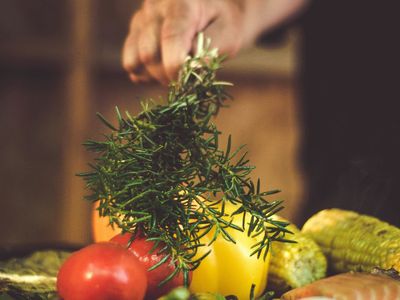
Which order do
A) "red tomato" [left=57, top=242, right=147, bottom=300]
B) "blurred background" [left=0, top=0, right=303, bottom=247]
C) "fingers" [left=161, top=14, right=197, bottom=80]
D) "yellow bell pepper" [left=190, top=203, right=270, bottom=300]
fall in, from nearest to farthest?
"red tomato" [left=57, top=242, right=147, bottom=300] → "yellow bell pepper" [left=190, top=203, right=270, bottom=300] → "fingers" [left=161, top=14, right=197, bottom=80] → "blurred background" [left=0, top=0, right=303, bottom=247]

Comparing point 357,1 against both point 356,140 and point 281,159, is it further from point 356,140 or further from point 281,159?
point 281,159

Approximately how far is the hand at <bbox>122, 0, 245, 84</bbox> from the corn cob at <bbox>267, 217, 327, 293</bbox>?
0.90 feet

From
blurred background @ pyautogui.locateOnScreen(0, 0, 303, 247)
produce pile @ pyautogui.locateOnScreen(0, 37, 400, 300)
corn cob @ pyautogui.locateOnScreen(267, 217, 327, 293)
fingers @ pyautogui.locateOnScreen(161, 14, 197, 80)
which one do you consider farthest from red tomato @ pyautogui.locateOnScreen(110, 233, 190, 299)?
blurred background @ pyautogui.locateOnScreen(0, 0, 303, 247)

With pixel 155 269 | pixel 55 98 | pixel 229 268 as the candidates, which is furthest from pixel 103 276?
pixel 55 98

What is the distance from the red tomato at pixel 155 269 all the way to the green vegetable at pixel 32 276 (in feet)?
0.32

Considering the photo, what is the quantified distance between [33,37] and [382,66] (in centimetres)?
126


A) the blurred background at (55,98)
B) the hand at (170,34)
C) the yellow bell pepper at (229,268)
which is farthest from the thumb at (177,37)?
the blurred background at (55,98)

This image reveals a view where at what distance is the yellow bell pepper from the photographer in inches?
27.2

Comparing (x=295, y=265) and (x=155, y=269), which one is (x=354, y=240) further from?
(x=155, y=269)

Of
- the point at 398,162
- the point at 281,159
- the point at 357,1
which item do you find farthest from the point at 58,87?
the point at 398,162

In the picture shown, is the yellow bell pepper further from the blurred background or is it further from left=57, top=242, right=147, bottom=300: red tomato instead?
the blurred background

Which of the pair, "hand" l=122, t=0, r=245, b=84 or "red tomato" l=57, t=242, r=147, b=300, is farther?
"hand" l=122, t=0, r=245, b=84

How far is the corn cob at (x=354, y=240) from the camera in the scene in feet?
2.38

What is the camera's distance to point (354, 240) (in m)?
0.76
